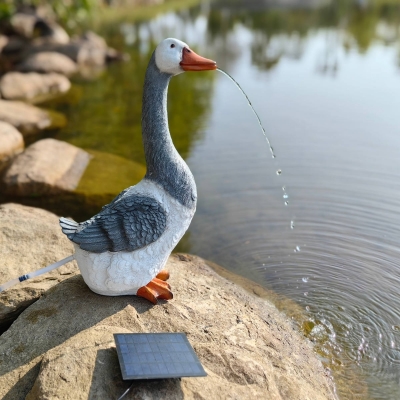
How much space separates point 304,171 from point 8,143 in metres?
4.86

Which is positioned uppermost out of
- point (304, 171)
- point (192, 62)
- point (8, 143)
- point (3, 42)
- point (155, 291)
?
point (192, 62)

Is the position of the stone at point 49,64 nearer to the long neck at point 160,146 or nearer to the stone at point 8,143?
the stone at point 8,143

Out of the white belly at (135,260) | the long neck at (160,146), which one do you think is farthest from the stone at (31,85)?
the white belly at (135,260)

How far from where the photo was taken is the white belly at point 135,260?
3.53m

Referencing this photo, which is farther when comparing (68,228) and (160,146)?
(160,146)

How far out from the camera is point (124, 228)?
3451mm

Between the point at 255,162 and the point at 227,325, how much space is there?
15.3 feet

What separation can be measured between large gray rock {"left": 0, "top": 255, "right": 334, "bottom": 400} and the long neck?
85 centimetres

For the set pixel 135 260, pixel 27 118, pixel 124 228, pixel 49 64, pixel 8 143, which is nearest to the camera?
pixel 124 228

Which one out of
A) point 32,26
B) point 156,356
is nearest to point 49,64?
point 32,26

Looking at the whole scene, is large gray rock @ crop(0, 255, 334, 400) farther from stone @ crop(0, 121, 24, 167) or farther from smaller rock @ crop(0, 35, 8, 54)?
smaller rock @ crop(0, 35, 8, 54)

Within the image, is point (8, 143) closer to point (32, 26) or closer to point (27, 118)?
point (27, 118)

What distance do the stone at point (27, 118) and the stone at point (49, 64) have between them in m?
3.85

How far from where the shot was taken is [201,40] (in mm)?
20938
